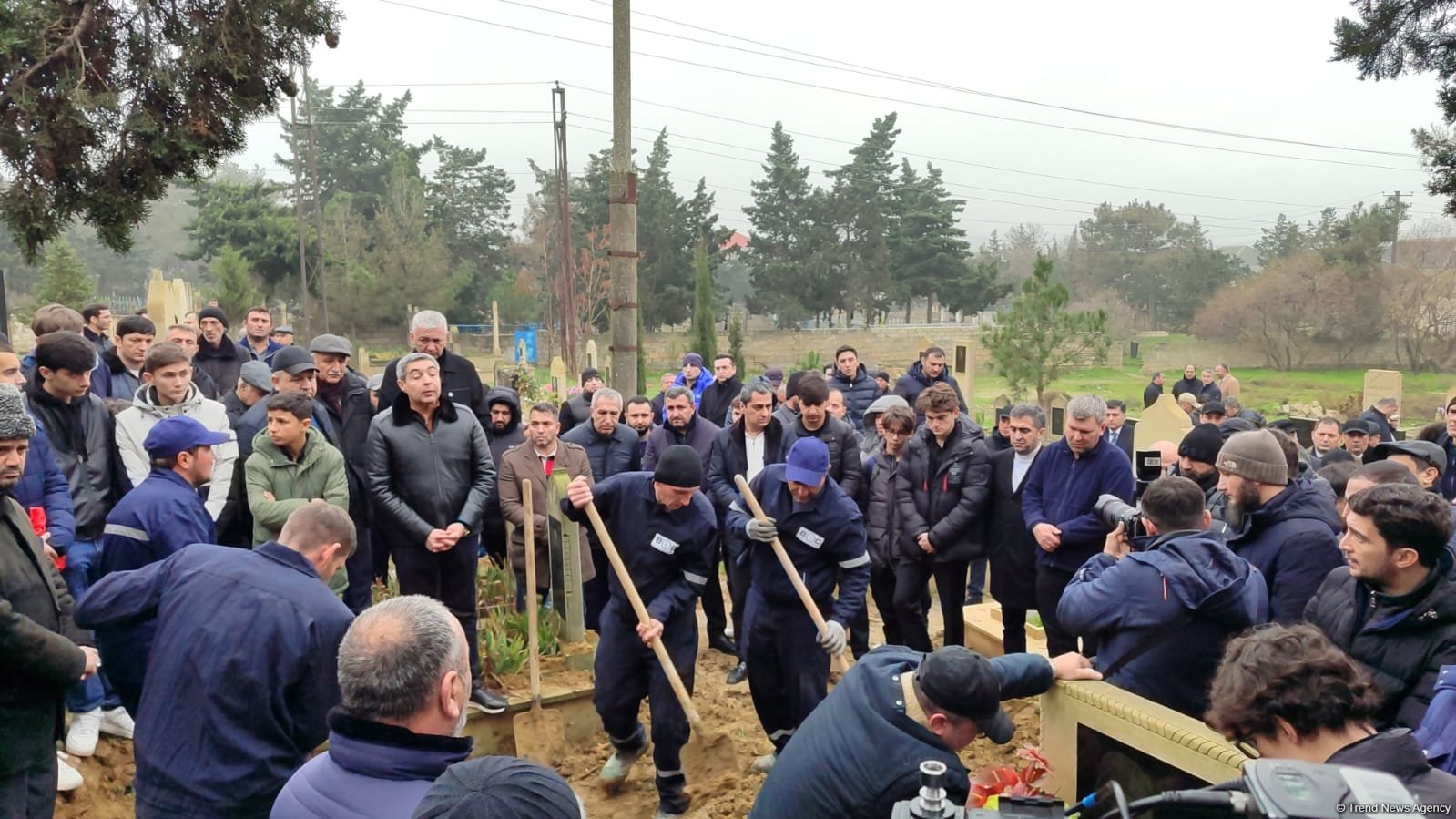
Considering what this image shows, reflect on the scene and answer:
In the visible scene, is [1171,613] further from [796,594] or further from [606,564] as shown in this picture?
[606,564]

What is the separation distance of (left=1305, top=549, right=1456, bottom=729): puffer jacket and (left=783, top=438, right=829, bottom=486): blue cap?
2.40 m

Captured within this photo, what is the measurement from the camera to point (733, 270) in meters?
81.2

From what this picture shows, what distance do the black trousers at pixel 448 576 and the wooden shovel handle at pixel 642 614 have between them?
1.02 meters

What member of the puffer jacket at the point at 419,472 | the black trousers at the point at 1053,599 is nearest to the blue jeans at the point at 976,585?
the black trousers at the point at 1053,599

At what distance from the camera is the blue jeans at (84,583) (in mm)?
4277

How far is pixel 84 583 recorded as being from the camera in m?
4.39

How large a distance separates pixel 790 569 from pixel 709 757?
1.57 m

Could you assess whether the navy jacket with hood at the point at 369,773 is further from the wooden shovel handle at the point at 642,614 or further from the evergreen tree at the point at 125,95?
the evergreen tree at the point at 125,95

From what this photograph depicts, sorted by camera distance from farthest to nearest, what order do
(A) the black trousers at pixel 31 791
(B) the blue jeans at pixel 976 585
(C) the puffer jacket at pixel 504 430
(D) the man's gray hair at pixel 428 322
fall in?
(B) the blue jeans at pixel 976 585, (C) the puffer jacket at pixel 504 430, (D) the man's gray hair at pixel 428 322, (A) the black trousers at pixel 31 791

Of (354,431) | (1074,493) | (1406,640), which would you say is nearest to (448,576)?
(354,431)

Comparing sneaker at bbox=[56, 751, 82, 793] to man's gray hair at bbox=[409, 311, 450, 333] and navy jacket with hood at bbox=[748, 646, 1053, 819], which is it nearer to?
man's gray hair at bbox=[409, 311, 450, 333]

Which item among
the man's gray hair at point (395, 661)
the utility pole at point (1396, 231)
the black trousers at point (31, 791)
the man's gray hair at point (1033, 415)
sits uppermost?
the utility pole at point (1396, 231)

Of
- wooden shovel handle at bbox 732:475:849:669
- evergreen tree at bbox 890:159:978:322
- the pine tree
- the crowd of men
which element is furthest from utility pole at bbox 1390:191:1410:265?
the pine tree

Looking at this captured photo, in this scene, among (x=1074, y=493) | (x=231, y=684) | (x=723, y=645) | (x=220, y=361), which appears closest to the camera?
(x=231, y=684)
